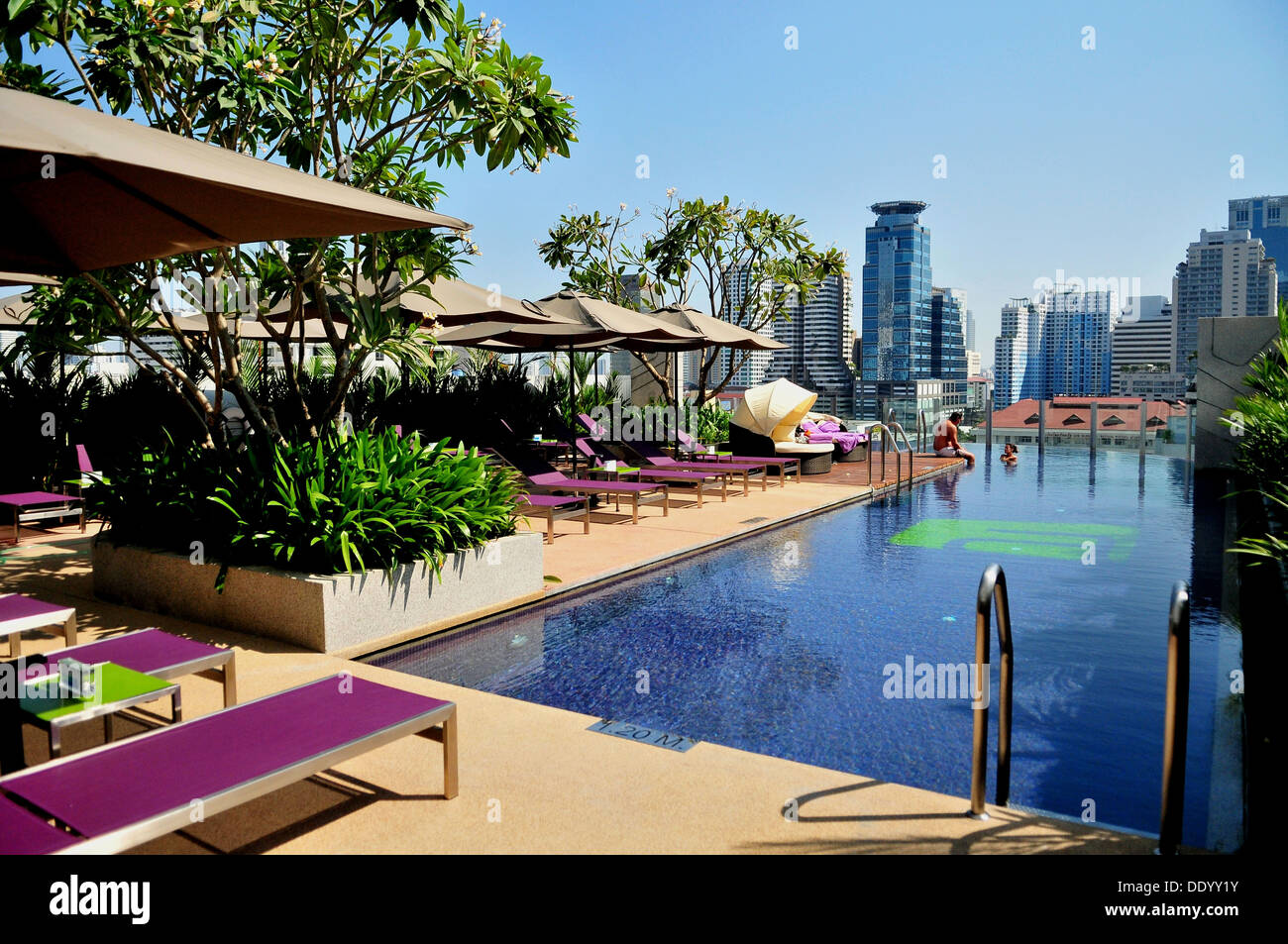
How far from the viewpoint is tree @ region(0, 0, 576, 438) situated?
21.0 ft

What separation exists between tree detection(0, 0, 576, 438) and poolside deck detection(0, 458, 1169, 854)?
145 inches

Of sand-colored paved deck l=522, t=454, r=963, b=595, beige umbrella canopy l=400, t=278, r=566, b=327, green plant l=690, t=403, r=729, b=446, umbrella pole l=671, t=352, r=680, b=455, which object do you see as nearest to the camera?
sand-colored paved deck l=522, t=454, r=963, b=595

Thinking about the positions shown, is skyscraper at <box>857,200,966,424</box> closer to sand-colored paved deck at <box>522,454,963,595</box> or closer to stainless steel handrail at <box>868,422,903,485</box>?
stainless steel handrail at <box>868,422,903,485</box>

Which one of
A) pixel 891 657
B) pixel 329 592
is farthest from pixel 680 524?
pixel 329 592

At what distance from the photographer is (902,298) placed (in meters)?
138

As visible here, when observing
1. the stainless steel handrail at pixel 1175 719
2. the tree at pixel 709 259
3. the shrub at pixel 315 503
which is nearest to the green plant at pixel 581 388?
the tree at pixel 709 259

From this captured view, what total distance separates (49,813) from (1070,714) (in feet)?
14.0

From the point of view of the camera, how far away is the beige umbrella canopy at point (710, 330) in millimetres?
14711

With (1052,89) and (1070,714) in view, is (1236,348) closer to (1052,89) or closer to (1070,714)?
(1052,89)

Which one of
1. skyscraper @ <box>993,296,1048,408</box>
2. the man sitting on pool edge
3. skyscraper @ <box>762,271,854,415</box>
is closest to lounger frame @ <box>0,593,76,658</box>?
the man sitting on pool edge

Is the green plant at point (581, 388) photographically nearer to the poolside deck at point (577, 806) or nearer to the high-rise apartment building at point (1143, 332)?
the poolside deck at point (577, 806)

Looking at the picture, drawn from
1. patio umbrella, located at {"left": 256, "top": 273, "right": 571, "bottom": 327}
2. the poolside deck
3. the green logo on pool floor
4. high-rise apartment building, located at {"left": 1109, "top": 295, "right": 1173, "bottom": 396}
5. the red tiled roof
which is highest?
high-rise apartment building, located at {"left": 1109, "top": 295, "right": 1173, "bottom": 396}

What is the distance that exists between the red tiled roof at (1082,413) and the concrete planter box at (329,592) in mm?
16409

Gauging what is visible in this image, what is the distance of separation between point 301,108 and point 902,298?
139496mm
